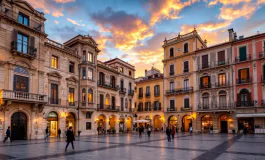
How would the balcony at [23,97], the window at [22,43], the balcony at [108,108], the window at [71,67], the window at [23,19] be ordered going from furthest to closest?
the balcony at [108,108] < the window at [71,67] < the window at [23,19] < the window at [22,43] < the balcony at [23,97]

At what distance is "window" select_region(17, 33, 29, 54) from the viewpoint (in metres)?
24.7

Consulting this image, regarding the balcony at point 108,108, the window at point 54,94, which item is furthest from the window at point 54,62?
the balcony at point 108,108

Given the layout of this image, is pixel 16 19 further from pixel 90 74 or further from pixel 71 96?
pixel 90 74

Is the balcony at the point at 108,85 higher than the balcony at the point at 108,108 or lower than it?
higher

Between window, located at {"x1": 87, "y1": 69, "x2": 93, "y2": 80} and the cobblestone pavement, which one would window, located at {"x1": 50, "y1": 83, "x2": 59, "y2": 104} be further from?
the cobblestone pavement

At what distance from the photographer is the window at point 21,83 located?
23875mm

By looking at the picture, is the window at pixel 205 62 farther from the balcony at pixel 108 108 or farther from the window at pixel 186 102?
the balcony at pixel 108 108

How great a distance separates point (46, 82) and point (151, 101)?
2923cm

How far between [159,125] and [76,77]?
26568mm

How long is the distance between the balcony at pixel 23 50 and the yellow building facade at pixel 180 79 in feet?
89.6

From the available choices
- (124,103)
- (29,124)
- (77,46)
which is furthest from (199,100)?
(29,124)

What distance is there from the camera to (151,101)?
171 feet

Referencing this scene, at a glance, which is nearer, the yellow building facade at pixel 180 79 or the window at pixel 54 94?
the window at pixel 54 94

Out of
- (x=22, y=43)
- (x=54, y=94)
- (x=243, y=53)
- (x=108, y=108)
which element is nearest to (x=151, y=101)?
(x=108, y=108)
